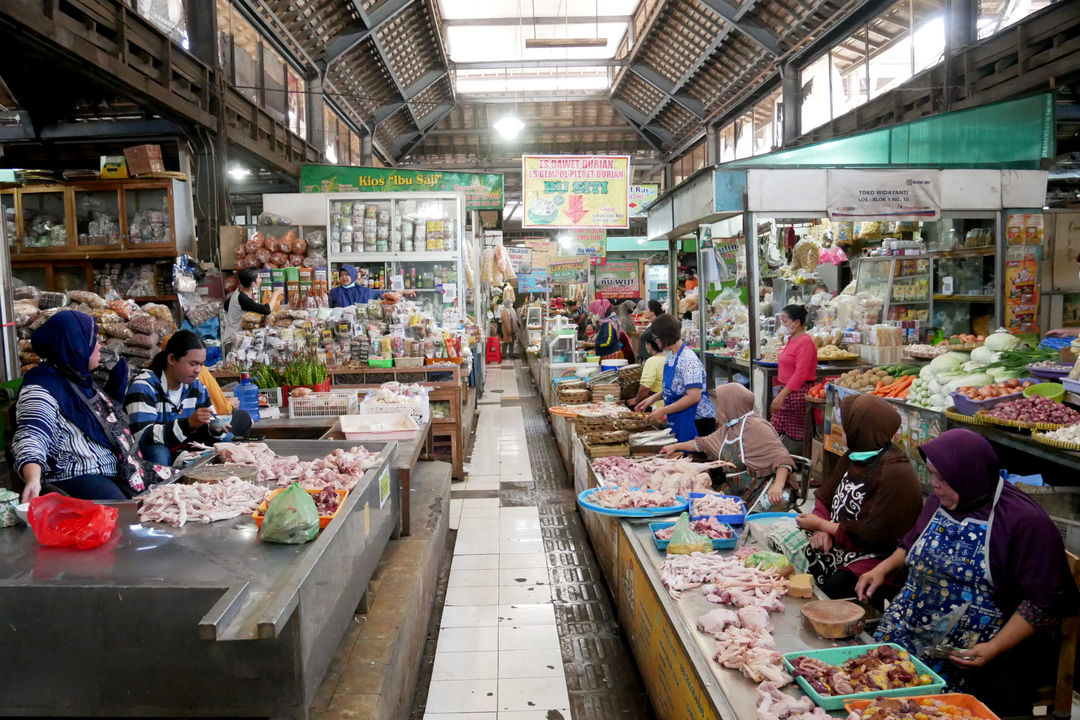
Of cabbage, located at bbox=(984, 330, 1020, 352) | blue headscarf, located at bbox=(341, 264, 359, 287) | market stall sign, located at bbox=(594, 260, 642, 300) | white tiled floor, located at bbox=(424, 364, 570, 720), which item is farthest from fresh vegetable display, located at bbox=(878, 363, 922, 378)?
market stall sign, located at bbox=(594, 260, 642, 300)

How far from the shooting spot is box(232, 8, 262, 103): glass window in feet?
34.0

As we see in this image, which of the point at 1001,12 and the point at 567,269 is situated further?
the point at 567,269

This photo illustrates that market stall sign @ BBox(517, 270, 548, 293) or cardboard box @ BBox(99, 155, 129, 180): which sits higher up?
cardboard box @ BBox(99, 155, 129, 180)

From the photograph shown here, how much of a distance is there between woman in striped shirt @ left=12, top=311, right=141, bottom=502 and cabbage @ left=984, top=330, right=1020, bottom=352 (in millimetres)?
6330

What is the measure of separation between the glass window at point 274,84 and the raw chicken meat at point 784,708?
11553 mm

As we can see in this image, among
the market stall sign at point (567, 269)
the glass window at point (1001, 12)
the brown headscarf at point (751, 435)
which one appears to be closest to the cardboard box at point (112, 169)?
the brown headscarf at point (751, 435)

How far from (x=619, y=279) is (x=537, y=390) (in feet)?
30.5

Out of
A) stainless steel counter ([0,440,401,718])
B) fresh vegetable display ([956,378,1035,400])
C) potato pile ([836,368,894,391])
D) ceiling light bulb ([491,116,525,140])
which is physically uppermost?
ceiling light bulb ([491,116,525,140])

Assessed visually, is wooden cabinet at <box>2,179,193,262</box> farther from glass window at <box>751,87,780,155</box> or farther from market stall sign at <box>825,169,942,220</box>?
glass window at <box>751,87,780,155</box>

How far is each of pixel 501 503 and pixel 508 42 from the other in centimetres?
1249

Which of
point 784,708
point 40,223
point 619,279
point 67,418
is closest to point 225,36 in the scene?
point 40,223

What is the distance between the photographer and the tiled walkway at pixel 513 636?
371 centimetres

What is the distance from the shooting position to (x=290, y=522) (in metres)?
2.60

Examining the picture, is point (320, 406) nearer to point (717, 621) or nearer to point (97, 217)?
point (717, 621)
